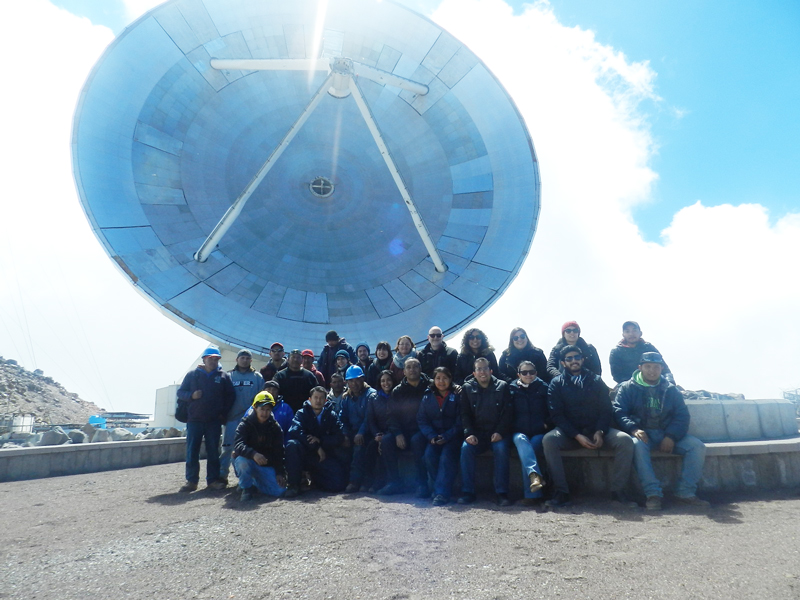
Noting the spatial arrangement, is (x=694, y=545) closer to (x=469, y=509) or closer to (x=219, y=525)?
(x=469, y=509)

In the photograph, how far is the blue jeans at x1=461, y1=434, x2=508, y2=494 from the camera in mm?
6070

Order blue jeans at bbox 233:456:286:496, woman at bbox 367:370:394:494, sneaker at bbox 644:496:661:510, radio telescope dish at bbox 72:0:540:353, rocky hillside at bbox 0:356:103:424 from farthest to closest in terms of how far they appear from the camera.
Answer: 1. rocky hillside at bbox 0:356:103:424
2. radio telescope dish at bbox 72:0:540:353
3. woman at bbox 367:370:394:494
4. blue jeans at bbox 233:456:286:496
5. sneaker at bbox 644:496:661:510

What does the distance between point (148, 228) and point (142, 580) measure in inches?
416

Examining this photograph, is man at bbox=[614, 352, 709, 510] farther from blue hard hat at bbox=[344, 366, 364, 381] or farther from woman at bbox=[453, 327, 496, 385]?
blue hard hat at bbox=[344, 366, 364, 381]

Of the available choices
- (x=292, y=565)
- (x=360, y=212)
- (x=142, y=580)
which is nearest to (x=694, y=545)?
(x=292, y=565)

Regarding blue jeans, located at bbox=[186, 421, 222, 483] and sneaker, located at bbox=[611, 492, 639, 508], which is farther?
blue jeans, located at bbox=[186, 421, 222, 483]

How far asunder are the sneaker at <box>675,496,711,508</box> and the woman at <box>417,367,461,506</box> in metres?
2.62

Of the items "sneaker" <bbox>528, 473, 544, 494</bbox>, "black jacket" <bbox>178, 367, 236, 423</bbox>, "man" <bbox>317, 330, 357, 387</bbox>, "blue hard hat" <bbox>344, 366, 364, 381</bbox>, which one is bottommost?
"sneaker" <bbox>528, 473, 544, 494</bbox>

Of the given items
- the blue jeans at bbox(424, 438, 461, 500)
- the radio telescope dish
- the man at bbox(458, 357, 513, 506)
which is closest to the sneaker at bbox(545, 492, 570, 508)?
the man at bbox(458, 357, 513, 506)

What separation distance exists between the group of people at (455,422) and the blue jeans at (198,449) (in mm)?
16

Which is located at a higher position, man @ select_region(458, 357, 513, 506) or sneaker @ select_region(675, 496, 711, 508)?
man @ select_region(458, 357, 513, 506)

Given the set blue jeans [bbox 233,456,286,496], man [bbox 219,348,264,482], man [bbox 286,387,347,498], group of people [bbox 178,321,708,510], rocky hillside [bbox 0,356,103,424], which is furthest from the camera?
rocky hillside [bbox 0,356,103,424]

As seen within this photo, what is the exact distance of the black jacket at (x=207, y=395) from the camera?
759cm

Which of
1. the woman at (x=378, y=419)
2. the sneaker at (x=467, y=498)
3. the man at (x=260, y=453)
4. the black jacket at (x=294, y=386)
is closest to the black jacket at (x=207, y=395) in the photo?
the black jacket at (x=294, y=386)
